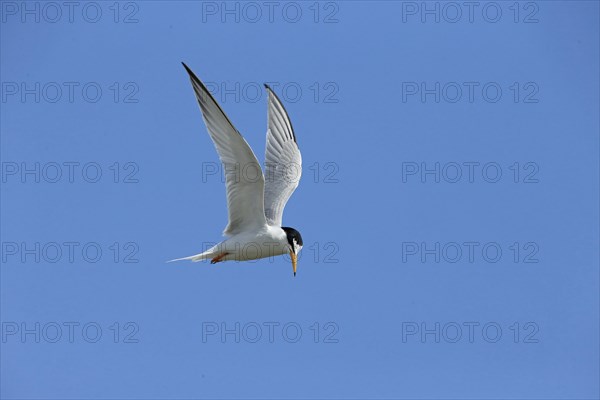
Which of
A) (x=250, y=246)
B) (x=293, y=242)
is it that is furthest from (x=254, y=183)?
(x=293, y=242)

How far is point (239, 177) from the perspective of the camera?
8.39 meters

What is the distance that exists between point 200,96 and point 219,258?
1.98 meters

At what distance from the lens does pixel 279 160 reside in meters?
10.3

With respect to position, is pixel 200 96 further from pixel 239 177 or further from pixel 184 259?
pixel 184 259

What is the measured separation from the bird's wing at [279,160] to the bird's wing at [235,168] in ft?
2.95

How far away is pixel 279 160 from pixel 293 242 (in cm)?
154

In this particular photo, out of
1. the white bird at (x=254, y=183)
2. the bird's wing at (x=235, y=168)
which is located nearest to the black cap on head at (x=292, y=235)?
the white bird at (x=254, y=183)

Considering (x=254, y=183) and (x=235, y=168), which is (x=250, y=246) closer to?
(x=254, y=183)

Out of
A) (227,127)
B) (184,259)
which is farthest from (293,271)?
(227,127)

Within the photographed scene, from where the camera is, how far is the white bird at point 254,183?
8023 millimetres

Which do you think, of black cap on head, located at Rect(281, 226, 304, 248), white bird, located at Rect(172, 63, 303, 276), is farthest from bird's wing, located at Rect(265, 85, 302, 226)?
black cap on head, located at Rect(281, 226, 304, 248)

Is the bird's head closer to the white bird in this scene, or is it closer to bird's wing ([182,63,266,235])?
the white bird

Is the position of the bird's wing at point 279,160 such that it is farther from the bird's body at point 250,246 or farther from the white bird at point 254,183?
the bird's body at point 250,246

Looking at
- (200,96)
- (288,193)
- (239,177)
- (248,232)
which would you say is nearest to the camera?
(200,96)
